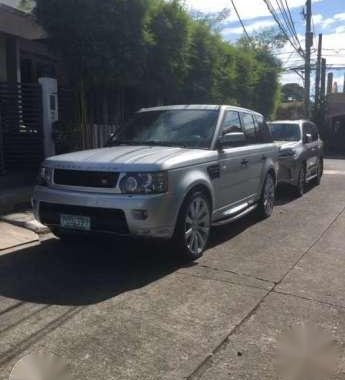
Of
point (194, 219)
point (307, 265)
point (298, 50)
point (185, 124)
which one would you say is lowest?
point (307, 265)

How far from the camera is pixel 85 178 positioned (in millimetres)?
5227

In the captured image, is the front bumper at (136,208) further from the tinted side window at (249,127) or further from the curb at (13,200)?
the tinted side window at (249,127)

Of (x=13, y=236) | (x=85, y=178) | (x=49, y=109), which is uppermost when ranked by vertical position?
(x=49, y=109)

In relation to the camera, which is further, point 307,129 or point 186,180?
point 307,129

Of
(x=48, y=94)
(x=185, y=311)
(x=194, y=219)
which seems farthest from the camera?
(x=48, y=94)

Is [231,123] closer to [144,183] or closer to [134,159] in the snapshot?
[134,159]

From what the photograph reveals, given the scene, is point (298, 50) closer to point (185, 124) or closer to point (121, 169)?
point (185, 124)

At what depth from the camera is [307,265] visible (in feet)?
18.3

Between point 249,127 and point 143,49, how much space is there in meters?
3.03

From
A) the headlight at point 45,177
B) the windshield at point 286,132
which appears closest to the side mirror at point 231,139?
the headlight at point 45,177

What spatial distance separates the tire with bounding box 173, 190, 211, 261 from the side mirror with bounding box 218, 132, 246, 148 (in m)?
0.81

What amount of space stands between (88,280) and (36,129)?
5.06m

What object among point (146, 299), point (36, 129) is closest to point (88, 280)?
point (146, 299)

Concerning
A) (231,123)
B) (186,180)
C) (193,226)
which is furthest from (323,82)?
(186,180)
